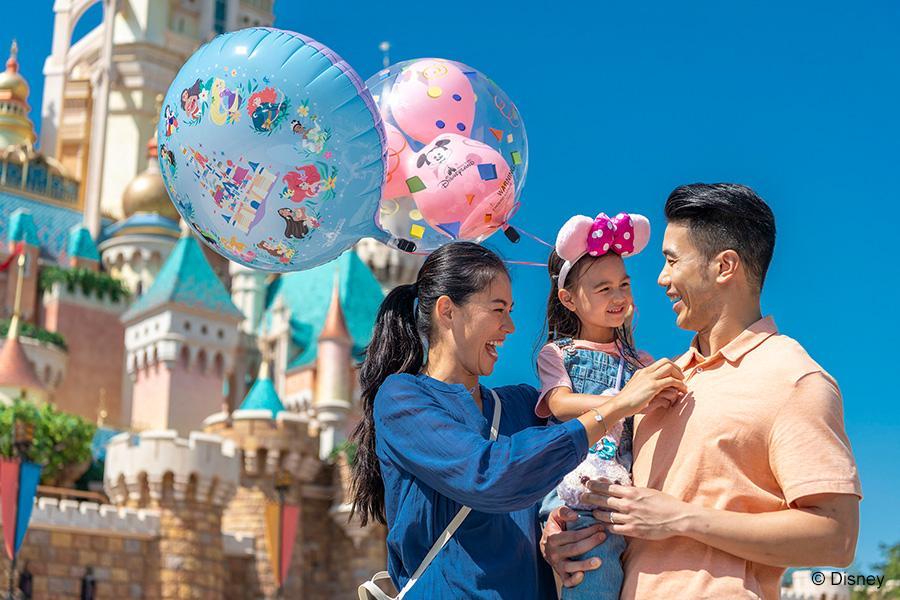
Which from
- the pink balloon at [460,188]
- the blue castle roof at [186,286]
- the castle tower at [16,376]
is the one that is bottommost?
the pink balloon at [460,188]

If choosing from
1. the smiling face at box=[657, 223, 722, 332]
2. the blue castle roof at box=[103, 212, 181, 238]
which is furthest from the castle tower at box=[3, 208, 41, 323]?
the smiling face at box=[657, 223, 722, 332]

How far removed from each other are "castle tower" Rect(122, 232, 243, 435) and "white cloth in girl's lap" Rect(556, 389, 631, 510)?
27.0 metres

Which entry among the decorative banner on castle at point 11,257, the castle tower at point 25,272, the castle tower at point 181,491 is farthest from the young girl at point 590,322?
the decorative banner on castle at point 11,257

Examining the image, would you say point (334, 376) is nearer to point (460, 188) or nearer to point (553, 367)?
point (460, 188)

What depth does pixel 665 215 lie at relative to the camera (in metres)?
2.94

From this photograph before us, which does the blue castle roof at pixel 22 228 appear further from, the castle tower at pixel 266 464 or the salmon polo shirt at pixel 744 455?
the salmon polo shirt at pixel 744 455

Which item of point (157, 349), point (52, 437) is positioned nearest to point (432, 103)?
point (52, 437)

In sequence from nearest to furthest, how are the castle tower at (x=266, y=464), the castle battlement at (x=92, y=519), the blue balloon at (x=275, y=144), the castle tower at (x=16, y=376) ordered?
the blue balloon at (x=275, y=144), the castle battlement at (x=92, y=519), the castle tower at (x=266, y=464), the castle tower at (x=16, y=376)

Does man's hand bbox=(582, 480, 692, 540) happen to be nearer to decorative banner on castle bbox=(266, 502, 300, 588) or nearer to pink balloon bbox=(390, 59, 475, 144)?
pink balloon bbox=(390, 59, 475, 144)

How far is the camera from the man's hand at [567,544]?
2.82 meters

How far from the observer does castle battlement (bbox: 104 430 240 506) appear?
71.1 ft

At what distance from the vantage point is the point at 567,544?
113 inches

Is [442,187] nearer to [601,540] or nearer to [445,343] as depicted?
[445,343]

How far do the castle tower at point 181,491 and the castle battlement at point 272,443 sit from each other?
231cm
